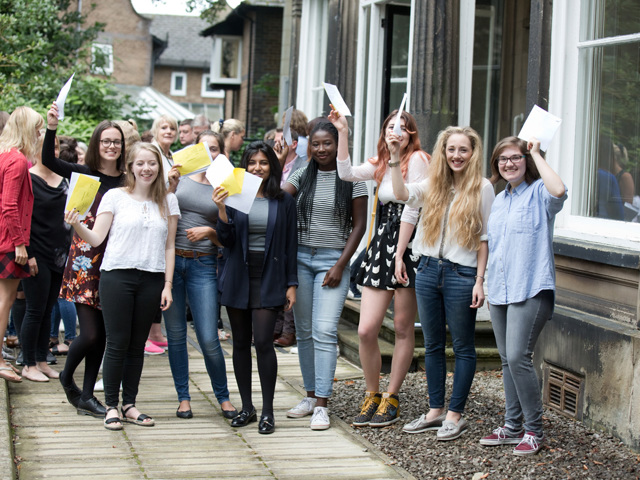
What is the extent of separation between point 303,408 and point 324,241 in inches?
46.2

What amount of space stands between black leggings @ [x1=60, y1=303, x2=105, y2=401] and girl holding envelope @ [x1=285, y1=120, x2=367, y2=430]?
1.32 meters

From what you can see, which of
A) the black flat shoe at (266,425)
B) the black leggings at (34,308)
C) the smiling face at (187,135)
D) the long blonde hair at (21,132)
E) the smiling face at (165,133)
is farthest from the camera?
the smiling face at (187,135)

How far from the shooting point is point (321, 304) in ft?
19.0

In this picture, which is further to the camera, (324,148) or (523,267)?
(324,148)

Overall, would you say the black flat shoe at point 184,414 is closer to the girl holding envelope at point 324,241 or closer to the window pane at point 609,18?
the girl holding envelope at point 324,241

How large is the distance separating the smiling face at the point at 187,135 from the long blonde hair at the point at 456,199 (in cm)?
478

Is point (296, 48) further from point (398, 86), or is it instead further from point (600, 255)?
point (600, 255)

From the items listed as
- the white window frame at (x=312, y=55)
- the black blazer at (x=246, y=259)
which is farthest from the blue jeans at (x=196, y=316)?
the white window frame at (x=312, y=55)

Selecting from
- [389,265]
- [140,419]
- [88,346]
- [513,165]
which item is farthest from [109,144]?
[513,165]

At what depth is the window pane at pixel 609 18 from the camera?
5.80m

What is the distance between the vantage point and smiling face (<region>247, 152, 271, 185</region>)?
18.4 ft

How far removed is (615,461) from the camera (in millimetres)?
5020

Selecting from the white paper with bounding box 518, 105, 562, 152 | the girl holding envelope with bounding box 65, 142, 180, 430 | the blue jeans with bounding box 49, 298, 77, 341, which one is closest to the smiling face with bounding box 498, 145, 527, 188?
the white paper with bounding box 518, 105, 562, 152

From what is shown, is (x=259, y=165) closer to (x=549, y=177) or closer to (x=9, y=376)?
(x=549, y=177)
